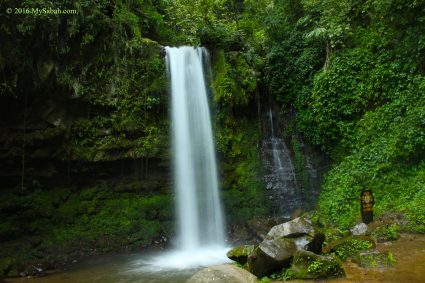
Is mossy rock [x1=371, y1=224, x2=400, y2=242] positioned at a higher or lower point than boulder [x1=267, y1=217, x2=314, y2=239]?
lower

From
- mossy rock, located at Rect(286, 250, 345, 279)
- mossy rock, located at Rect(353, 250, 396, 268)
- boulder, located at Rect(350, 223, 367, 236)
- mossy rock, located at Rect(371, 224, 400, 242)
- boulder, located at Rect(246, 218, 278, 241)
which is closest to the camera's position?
mossy rock, located at Rect(286, 250, 345, 279)

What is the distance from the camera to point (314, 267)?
539 centimetres

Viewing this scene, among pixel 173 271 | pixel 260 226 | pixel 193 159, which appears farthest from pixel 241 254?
pixel 193 159

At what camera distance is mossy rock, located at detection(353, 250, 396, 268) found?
566 centimetres

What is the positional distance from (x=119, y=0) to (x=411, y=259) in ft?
31.0

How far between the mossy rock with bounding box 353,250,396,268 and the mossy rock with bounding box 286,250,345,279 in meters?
0.47

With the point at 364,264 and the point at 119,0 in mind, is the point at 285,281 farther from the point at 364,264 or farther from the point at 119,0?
the point at 119,0

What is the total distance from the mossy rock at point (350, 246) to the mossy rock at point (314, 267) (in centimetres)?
72

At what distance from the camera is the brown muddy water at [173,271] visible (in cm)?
522

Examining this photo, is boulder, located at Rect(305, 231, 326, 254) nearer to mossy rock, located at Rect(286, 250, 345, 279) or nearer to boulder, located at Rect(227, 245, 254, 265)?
mossy rock, located at Rect(286, 250, 345, 279)

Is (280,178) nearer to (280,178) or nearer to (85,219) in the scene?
(280,178)

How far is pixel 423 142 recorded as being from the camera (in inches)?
346

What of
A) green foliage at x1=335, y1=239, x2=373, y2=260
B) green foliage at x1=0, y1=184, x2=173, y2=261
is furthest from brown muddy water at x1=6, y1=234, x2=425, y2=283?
green foliage at x1=0, y1=184, x2=173, y2=261

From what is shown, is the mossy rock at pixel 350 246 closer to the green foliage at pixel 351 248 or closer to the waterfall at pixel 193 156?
the green foliage at pixel 351 248
